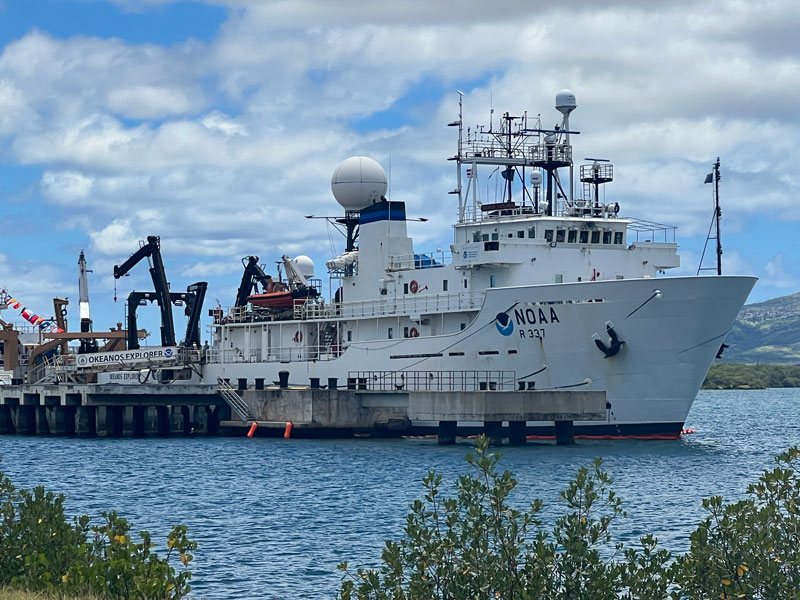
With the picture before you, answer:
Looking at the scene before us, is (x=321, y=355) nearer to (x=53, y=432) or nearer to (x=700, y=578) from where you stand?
(x=53, y=432)

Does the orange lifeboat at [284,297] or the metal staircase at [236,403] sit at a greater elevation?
the orange lifeboat at [284,297]

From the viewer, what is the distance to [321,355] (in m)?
52.0

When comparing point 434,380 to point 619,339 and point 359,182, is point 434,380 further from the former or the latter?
point 359,182

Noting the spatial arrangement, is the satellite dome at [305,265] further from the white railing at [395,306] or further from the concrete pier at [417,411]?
the concrete pier at [417,411]

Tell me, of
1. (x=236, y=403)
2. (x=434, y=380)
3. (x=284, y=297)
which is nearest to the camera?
(x=434, y=380)

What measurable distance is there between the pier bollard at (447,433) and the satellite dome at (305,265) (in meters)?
23.6

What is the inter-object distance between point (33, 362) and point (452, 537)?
188ft

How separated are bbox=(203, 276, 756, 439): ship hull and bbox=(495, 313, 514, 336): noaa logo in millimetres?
45

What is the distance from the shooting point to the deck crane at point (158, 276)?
61062 millimetres

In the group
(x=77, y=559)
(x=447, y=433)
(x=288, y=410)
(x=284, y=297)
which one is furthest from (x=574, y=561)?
(x=284, y=297)

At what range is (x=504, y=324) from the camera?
42.3 meters

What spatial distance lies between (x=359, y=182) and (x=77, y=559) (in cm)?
4133

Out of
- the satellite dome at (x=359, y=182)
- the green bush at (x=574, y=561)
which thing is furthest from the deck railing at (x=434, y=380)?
the green bush at (x=574, y=561)

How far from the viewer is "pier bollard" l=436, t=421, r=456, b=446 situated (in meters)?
41.2
